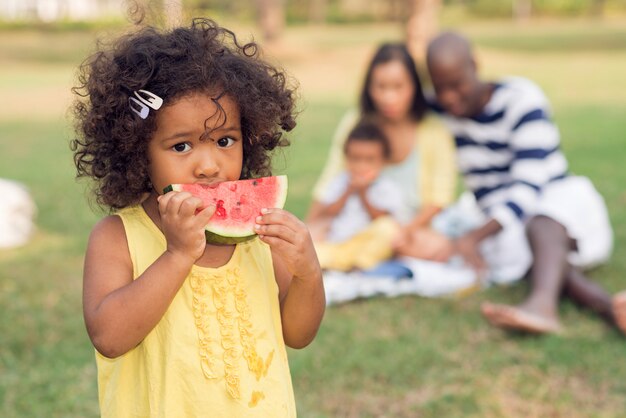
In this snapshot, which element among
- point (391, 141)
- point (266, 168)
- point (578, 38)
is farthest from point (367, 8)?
point (266, 168)

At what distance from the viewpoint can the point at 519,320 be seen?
436 cm

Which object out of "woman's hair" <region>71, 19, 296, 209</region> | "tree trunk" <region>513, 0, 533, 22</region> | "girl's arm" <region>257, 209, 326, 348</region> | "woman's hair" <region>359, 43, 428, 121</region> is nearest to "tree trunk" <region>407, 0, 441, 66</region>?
"woman's hair" <region>359, 43, 428, 121</region>

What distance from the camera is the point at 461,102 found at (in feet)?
17.8

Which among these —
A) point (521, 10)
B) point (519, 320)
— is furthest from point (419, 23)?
point (521, 10)

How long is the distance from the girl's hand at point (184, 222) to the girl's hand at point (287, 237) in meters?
0.15

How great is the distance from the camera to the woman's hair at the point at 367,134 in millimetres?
5684

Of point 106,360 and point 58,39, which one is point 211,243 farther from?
point 58,39

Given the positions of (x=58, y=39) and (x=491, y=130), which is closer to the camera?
(x=491, y=130)

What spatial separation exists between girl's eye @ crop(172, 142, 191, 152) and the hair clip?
11 centimetres

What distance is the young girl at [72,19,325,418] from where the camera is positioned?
209 cm

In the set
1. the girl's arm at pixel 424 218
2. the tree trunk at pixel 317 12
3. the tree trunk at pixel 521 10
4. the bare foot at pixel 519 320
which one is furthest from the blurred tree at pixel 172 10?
the tree trunk at pixel 521 10

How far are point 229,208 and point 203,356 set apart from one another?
0.39 metres

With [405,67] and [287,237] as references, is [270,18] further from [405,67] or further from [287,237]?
[287,237]

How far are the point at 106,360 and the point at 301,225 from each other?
628mm
